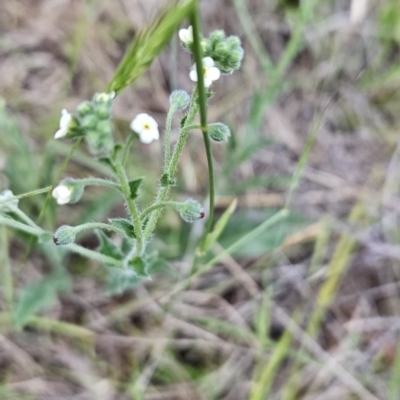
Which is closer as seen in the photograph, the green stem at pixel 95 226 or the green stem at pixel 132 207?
the green stem at pixel 132 207

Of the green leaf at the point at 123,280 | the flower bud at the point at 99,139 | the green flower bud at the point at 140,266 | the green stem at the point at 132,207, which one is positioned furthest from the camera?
the green leaf at the point at 123,280

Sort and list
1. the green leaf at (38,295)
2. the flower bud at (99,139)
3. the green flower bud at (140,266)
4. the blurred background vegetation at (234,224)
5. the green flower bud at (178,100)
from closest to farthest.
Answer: the flower bud at (99,139), the green flower bud at (178,100), the green flower bud at (140,266), the green leaf at (38,295), the blurred background vegetation at (234,224)

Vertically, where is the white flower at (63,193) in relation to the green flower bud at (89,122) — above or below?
below

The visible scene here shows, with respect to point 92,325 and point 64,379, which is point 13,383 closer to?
point 64,379

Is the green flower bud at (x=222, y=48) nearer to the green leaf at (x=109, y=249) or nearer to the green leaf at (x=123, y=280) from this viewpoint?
the green leaf at (x=109, y=249)

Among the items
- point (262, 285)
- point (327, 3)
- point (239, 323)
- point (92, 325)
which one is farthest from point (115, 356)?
point (327, 3)

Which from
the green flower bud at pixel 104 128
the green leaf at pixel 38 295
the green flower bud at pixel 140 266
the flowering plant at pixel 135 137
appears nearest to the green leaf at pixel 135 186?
the flowering plant at pixel 135 137

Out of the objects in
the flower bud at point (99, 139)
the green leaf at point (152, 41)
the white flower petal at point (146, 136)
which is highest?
the green leaf at point (152, 41)

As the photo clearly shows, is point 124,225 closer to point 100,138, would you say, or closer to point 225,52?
point 100,138
